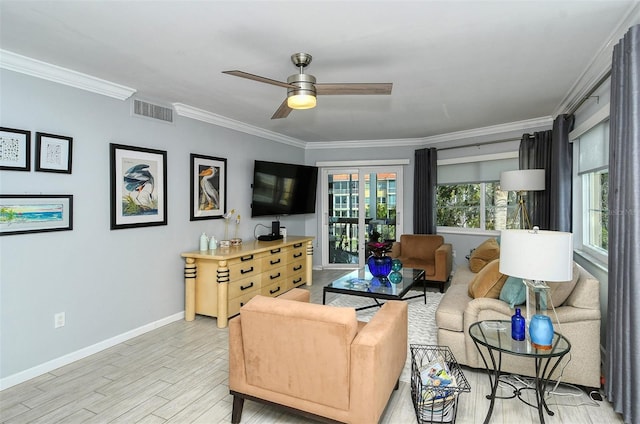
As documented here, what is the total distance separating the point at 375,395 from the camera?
177 centimetres

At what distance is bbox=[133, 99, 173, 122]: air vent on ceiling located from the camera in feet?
11.6

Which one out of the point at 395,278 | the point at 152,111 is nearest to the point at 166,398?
the point at 395,278

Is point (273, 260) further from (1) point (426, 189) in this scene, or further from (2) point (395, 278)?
(1) point (426, 189)

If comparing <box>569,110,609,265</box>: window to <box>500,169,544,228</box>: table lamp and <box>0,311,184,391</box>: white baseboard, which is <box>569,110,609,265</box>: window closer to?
<box>500,169,544,228</box>: table lamp

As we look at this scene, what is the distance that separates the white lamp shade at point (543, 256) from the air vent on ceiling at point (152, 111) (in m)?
3.54

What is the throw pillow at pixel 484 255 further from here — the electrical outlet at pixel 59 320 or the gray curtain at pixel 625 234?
the electrical outlet at pixel 59 320

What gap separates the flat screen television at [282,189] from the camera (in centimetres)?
506

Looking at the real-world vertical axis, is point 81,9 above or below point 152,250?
above


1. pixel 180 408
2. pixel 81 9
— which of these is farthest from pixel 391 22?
pixel 180 408

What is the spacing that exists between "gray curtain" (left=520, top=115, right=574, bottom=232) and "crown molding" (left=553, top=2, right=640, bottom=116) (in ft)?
0.79

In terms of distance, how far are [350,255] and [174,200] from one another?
366 centimetres

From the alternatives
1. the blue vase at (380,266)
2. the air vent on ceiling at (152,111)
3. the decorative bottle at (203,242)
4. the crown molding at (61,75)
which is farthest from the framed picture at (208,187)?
the blue vase at (380,266)

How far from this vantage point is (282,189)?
5.52m

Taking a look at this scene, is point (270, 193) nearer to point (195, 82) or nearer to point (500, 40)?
point (195, 82)
